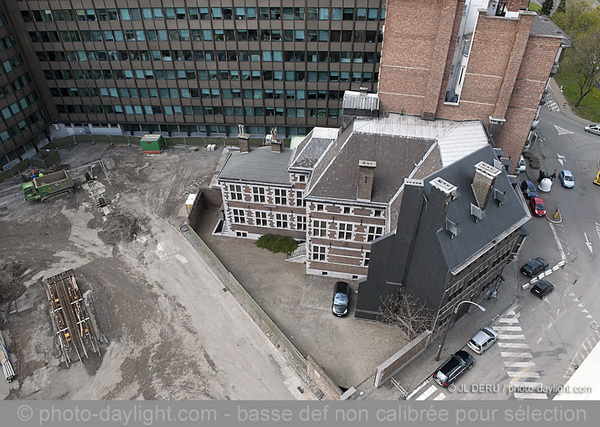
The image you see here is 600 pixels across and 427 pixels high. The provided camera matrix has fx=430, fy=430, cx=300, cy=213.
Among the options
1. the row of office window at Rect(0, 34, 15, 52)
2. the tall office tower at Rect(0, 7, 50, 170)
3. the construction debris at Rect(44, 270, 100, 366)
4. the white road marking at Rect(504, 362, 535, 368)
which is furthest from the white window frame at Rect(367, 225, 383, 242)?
the row of office window at Rect(0, 34, 15, 52)

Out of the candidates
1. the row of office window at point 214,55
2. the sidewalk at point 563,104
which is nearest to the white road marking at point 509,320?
the row of office window at point 214,55

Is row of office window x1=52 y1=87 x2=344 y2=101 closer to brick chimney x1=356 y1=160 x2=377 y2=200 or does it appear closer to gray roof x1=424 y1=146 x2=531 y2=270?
brick chimney x1=356 y1=160 x2=377 y2=200

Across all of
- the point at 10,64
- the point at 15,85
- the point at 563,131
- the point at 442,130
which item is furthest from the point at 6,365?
the point at 563,131

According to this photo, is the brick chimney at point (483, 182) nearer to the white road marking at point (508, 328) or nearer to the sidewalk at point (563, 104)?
the white road marking at point (508, 328)

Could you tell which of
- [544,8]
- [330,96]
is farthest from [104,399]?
[544,8]

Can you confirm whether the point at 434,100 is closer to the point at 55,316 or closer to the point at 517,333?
the point at 517,333

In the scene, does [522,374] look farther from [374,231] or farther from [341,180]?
[341,180]
